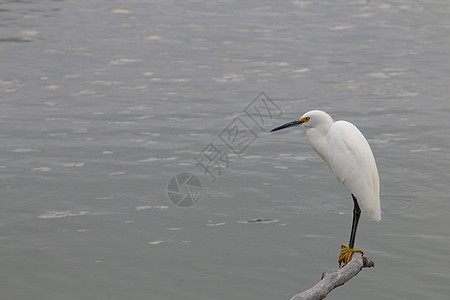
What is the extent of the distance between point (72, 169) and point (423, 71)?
34.7ft

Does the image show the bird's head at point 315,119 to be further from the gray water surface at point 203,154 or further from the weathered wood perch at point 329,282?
the gray water surface at point 203,154

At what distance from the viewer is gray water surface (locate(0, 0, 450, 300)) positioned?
10.2 m

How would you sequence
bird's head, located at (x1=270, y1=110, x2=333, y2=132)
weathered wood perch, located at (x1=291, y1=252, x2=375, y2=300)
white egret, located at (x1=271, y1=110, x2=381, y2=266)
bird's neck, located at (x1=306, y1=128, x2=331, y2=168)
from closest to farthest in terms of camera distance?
weathered wood perch, located at (x1=291, y1=252, x2=375, y2=300) < white egret, located at (x1=271, y1=110, x2=381, y2=266) < bird's head, located at (x1=270, y1=110, x2=333, y2=132) < bird's neck, located at (x1=306, y1=128, x2=331, y2=168)

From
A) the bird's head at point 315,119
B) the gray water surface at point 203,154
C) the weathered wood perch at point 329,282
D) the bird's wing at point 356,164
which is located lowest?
the gray water surface at point 203,154

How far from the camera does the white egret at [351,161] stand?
8.09 metres

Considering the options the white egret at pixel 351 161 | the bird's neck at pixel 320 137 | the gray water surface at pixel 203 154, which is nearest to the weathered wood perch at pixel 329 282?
the white egret at pixel 351 161

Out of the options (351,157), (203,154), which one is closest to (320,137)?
(351,157)

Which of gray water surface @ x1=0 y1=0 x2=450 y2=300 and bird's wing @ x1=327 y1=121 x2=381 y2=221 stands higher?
bird's wing @ x1=327 y1=121 x2=381 y2=221

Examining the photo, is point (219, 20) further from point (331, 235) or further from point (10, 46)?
point (331, 235)

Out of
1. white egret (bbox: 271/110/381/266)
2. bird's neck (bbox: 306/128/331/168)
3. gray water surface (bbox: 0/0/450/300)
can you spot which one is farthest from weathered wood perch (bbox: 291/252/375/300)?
gray water surface (bbox: 0/0/450/300)

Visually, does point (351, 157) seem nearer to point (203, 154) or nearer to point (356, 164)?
point (356, 164)

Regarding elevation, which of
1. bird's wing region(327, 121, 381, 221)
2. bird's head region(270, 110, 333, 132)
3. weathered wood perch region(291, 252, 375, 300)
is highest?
bird's head region(270, 110, 333, 132)

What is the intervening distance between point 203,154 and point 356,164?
21.1ft

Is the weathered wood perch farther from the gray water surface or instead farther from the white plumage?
the gray water surface
